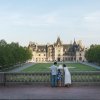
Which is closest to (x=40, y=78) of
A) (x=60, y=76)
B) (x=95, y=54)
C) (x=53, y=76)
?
(x=53, y=76)

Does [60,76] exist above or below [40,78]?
above

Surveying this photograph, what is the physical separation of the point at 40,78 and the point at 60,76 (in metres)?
1.67

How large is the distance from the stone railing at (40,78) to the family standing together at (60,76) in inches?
36.8

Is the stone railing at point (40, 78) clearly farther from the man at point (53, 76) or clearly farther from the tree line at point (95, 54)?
the tree line at point (95, 54)

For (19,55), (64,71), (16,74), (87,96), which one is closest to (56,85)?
(64,71)

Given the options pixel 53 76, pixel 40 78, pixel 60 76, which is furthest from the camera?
pixel 40 78

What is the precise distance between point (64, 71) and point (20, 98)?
312 inches

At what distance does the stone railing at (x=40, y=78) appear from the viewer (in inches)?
1118

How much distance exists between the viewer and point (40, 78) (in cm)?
2875

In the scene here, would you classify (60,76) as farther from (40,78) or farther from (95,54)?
(95,54)

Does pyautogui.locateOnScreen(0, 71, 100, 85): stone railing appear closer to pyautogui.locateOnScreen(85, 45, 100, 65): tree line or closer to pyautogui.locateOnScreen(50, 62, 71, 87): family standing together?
pyautogui.locateOnScreen(50, 62, 71, 87): family standing together

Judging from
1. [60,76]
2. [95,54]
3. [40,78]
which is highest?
[95,54]

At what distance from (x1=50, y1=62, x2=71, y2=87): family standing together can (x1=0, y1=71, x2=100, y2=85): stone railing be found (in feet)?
3.07

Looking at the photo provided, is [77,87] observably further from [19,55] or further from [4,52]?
[19,55]
